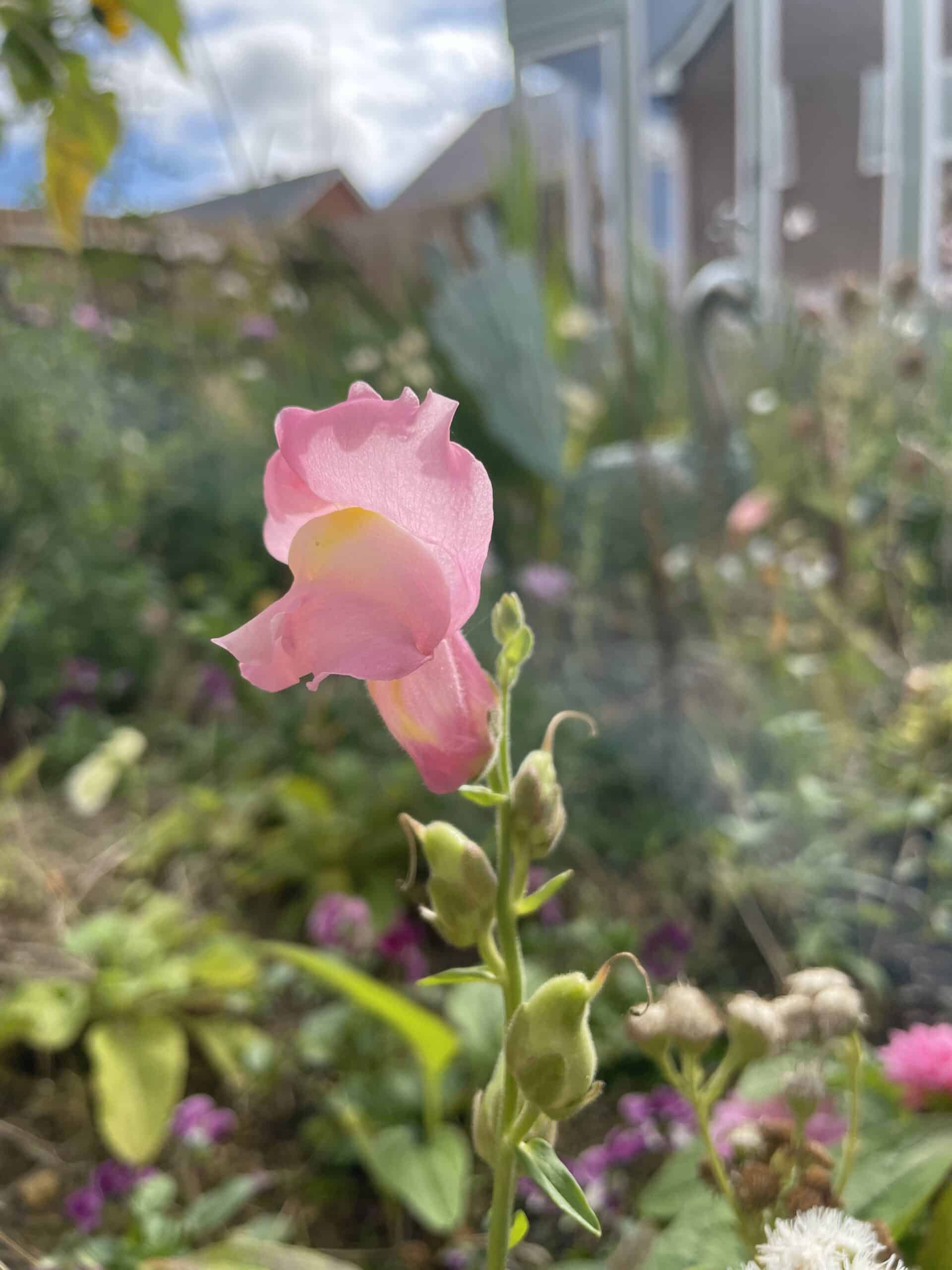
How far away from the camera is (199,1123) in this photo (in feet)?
2.64

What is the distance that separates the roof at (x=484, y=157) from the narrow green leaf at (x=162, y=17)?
71 centimetres

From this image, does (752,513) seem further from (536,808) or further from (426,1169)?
(536,808)

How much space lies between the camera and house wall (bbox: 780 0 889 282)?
2133 millimetres

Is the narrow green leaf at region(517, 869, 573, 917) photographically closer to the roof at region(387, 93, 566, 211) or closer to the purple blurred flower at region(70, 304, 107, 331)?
the roof at region(387, 93, 566, 211)

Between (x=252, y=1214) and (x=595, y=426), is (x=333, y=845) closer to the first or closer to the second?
(x=252, y=1214)

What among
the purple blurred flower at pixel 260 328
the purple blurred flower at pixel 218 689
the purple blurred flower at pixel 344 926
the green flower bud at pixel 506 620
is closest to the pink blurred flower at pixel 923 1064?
the green flower bud at pixel 506 620

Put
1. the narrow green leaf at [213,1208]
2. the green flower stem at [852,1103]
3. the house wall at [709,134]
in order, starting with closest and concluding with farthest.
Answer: the green flower stem at [852,1103] < the narrow green leaf at [213,1208] < the house wall at [709,134]

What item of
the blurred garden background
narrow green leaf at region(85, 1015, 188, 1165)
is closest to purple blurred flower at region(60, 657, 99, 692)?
the blurred garden background

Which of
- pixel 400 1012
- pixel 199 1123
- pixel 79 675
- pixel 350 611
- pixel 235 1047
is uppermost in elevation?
pixel 350 611

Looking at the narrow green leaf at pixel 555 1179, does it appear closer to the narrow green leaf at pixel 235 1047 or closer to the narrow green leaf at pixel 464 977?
the narrow green leaf at pixel 464 977

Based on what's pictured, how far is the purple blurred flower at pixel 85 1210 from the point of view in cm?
68

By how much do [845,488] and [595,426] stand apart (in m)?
0.51

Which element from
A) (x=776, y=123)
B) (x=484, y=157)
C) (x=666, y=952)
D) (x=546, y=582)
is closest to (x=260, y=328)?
(x=484, y=157)

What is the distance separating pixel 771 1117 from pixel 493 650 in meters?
0.72
